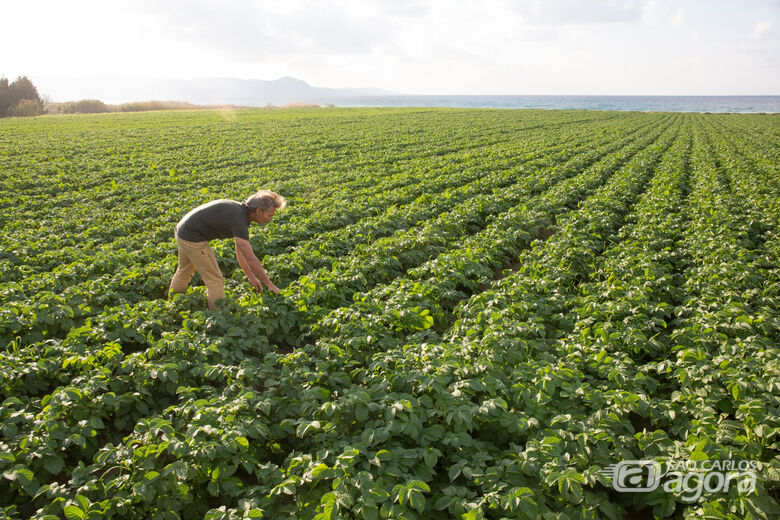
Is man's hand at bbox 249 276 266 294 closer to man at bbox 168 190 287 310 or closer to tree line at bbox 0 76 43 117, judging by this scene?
man at bbox 168 190 287 310

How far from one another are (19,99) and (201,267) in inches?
2928

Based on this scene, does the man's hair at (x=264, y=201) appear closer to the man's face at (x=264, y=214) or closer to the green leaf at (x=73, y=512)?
the man's face at (x=264, y=214)

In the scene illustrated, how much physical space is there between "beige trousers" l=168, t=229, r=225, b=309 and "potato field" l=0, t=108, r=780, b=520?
1.02 feet

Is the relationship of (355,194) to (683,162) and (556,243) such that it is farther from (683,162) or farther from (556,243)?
(683,162)

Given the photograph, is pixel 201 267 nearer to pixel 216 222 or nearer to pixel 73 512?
pixel 216 222

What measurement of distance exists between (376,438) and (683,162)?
2250cm

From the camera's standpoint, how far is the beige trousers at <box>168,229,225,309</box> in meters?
5.75

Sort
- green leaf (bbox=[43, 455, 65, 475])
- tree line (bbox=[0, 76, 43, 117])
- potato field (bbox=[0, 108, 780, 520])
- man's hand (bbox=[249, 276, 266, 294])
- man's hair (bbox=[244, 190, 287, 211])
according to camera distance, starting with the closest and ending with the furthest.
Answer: potato field (bbox=[0, 108, 780, 520])
green leaf (bbox=[43, 455, 65, 475])
man's hair (bbox=[244, 190, 287, 211])
man's hand (bbox=[249, 276, 266, 294])
tree line (bbox=[0, 76, 43, 117])

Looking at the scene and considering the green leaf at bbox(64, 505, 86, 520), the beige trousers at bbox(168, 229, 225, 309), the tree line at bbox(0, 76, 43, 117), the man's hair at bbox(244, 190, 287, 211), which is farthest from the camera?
the tree line at bbox(0, 76, 43, 117)

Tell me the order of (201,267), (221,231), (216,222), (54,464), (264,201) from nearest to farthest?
(54,464), (264,201), (216,222), (221,231), (201,267)

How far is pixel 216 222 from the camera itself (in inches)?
218

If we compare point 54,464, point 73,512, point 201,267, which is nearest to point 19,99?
point 201,267

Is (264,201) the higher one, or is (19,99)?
(19,99)

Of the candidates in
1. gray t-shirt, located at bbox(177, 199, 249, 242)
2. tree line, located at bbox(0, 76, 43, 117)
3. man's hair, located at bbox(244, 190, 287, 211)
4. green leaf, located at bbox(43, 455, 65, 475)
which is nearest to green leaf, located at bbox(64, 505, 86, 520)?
green leaf, located at bbox(43, 455, 65, 475)
